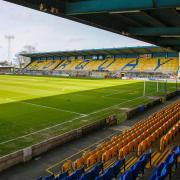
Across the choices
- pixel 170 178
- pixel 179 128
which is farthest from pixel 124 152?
pixel 179 128

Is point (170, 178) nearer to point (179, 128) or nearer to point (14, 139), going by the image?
point (179, 128)

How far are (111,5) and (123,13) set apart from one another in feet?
9.66

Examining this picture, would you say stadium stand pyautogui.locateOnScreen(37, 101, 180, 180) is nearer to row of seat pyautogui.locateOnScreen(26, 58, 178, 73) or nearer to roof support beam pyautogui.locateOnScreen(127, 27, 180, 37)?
roof support beam pyautogui.locateOnScreen(127, 27, 180, 37)

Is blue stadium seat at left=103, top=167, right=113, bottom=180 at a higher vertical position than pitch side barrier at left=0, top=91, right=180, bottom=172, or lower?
higher

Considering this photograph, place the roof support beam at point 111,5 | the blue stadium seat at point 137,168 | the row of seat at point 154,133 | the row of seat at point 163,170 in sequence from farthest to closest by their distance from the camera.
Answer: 1. the row of seat at point 154,133
2. the roof support beam at point 111,5
3. the blue stadium seat at point 137,168
4. the row of seat at point 163,170

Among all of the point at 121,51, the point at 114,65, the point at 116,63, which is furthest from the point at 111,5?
the point at 116,63

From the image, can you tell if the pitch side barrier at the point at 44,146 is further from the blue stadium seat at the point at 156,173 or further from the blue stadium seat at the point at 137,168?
the blue stadium seat at the point at 156,173

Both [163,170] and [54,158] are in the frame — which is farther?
[54,158]

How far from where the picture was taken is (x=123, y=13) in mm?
13336

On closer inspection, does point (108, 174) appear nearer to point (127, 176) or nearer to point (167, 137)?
point (127, 176)

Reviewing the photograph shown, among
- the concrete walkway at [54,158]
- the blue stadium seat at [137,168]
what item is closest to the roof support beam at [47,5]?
the blue stadium seat at [137,168]

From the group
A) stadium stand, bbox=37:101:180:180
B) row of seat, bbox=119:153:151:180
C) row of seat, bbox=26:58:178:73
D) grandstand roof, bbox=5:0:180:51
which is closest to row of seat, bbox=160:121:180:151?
stadium stand, bbox=37:101:180:180

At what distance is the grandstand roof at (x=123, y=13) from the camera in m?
9.96

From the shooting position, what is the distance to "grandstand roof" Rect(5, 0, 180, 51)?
996 centimetres
